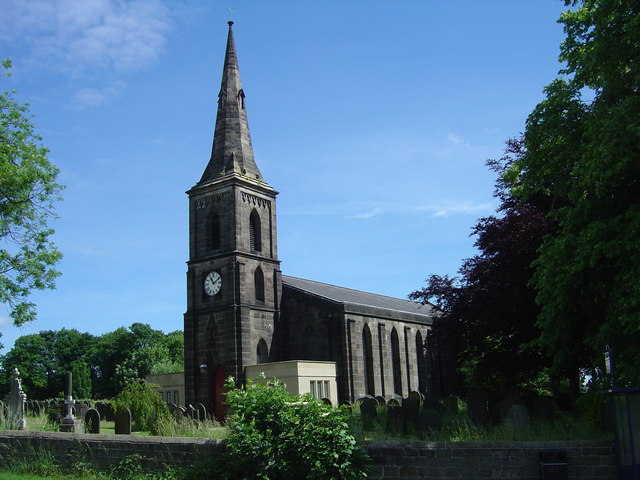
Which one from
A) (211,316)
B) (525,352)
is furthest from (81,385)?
(525,352)

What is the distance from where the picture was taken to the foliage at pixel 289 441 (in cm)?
1177

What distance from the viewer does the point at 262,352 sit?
3772 centimetres

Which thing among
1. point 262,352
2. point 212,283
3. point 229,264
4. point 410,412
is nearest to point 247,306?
point 229,264

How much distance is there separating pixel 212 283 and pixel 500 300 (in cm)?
2071

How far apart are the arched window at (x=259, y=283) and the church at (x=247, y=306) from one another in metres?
0.06

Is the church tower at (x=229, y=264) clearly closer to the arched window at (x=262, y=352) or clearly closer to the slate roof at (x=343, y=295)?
the arched window at (x=262, y=352)

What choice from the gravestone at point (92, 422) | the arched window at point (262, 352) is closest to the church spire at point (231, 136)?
the arched window at point (262, 352)

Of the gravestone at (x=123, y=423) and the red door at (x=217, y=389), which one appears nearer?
the gravestone at (x=123, y=423)

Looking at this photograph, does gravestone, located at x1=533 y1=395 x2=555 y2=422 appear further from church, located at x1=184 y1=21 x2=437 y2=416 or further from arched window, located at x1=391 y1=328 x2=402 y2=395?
arched window, located at x1=391 y1=328 x2=402 y2=395

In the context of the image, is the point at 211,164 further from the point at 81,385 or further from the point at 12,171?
the point at 81,385

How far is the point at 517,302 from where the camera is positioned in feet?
70.6

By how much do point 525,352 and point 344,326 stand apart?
49.3 feet

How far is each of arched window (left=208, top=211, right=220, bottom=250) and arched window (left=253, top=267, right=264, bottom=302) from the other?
297cm

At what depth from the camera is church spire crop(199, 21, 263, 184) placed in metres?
40.3
